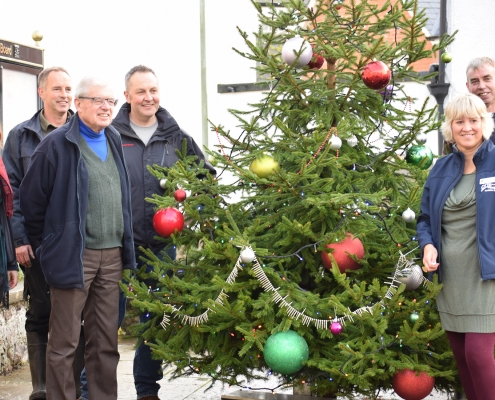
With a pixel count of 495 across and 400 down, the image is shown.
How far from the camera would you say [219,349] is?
4.21 m

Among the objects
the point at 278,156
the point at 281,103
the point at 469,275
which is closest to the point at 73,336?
the point at 278,156

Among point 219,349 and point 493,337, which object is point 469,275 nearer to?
point 493,337

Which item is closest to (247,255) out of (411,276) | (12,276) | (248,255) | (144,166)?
(248,255)

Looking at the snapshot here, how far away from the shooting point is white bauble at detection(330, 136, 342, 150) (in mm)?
4008

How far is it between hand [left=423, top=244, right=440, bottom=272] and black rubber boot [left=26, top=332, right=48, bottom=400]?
258cm

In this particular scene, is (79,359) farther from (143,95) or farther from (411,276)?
(411,276)

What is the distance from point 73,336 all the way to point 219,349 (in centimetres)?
81

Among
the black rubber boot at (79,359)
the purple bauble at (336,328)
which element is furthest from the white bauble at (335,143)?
the black rubber boot at (79,359)

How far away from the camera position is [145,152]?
4922 millimetres

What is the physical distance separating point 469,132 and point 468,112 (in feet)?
0.32

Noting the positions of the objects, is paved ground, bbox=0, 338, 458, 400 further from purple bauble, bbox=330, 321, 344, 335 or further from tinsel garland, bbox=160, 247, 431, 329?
purple bauble, bbox=330, 321, 344, 335

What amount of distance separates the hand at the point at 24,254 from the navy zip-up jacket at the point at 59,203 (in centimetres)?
37

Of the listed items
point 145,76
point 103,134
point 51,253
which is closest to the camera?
point 51,253

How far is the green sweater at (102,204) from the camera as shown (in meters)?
4.27
